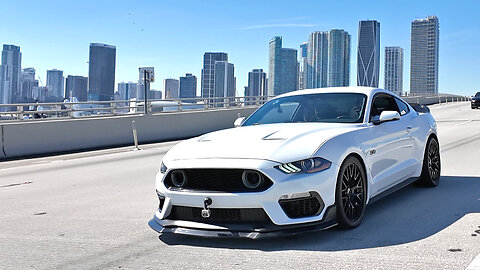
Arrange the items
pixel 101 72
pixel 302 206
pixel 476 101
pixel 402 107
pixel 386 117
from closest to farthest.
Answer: pixel 302 206, pixel 386 117, pixel 402 107, pixel 476 101, pixel 101 72

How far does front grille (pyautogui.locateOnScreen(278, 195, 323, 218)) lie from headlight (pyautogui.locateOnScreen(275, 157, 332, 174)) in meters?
0.24

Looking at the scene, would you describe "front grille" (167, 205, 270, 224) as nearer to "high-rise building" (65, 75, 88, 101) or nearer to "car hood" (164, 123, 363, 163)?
"car hood" (164, 123, 363, 163)

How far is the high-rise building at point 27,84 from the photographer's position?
66769 millimetres

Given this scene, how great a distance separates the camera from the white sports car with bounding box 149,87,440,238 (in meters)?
4.01

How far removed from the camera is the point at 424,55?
476ft

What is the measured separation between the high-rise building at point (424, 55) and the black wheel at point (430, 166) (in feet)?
421

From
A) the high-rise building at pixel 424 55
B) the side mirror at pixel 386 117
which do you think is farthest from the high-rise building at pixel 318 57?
the side mirror at pixel 386 117

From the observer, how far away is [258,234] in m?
3.95

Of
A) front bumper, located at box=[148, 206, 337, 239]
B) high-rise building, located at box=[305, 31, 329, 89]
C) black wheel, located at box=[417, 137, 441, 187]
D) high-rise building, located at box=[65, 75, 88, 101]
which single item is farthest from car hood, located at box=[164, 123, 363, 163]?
high-rise building, located at box=[305, 31, 329, 89]

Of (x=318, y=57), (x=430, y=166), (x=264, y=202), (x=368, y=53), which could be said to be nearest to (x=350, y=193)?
(x=264, y=202)

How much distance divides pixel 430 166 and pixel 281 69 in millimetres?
78294

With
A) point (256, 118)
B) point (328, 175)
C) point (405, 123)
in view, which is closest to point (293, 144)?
point (328, 175)

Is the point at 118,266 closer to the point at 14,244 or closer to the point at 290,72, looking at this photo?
the point at 14,244

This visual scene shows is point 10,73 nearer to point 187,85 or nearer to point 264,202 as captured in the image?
point 187,85
